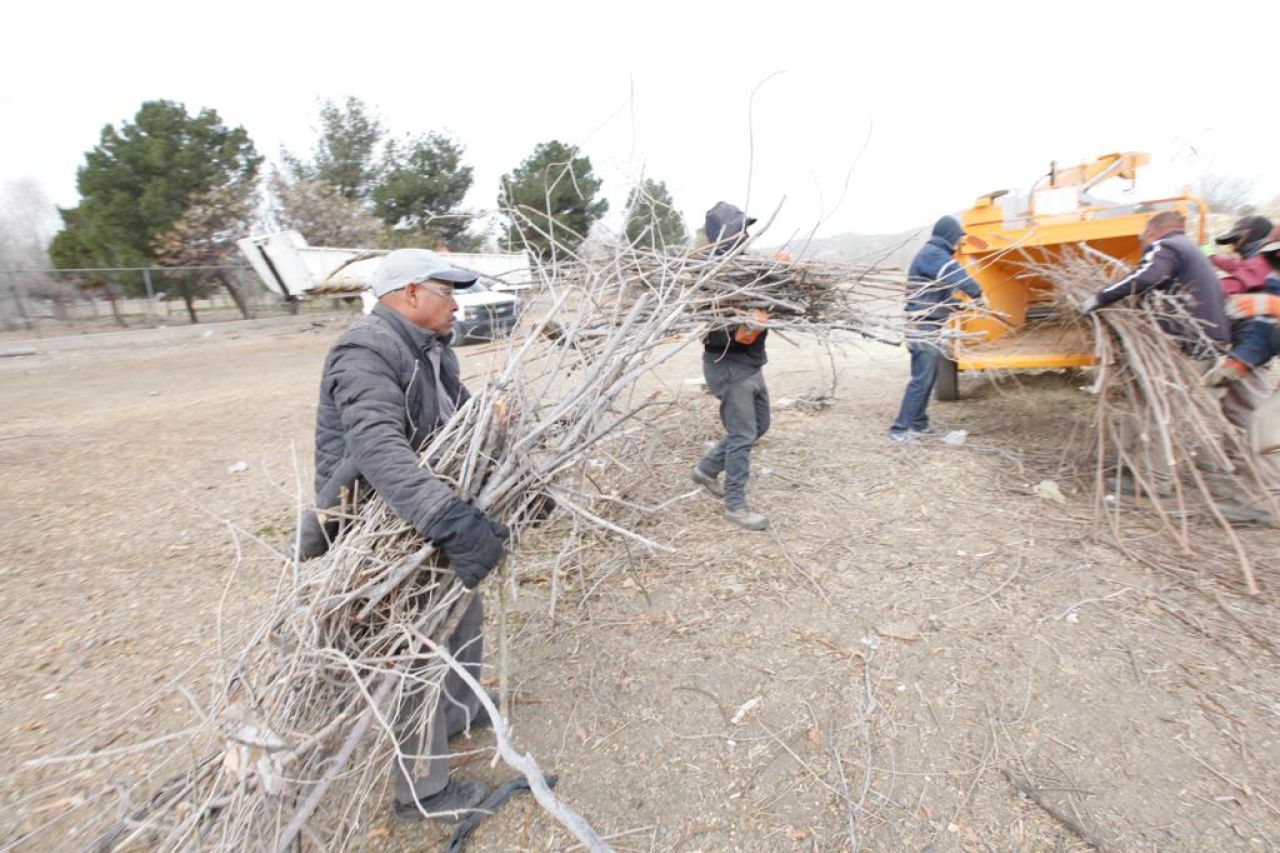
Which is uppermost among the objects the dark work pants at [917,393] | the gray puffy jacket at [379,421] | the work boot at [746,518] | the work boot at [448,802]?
the gray puffy jacket at [379,421]

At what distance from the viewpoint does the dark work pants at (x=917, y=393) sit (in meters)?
4.61

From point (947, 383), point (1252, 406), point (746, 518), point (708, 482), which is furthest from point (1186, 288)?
point (708, 482)

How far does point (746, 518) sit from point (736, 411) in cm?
60

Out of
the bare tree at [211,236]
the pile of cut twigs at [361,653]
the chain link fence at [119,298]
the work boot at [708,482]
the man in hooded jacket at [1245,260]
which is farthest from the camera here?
the bare tree at [211,236]

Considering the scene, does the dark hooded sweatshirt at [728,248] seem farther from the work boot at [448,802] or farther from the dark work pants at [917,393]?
the work boot at [448,802]

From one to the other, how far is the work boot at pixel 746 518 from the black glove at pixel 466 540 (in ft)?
6.67

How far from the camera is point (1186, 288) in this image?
11.5ft

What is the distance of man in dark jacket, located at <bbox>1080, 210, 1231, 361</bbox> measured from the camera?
3410 millimetres

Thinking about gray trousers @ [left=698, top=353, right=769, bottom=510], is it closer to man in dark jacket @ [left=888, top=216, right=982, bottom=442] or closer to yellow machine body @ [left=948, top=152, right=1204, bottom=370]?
man in dark jacket @ [left=888, top=216, right=982, bottom=442]

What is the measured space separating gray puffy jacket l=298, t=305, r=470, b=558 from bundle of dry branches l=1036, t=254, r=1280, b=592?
3220 mm

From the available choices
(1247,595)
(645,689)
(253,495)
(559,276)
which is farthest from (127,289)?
(1247,595)

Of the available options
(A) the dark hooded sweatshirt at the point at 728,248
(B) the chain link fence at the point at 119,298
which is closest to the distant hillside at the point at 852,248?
(A) the dark hooded sweatshirt at the point at 728,248

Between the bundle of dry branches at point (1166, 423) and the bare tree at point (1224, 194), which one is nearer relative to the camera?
the bundle of dry branches at point (1166, 423)

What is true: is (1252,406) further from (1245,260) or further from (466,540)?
(466,540)
